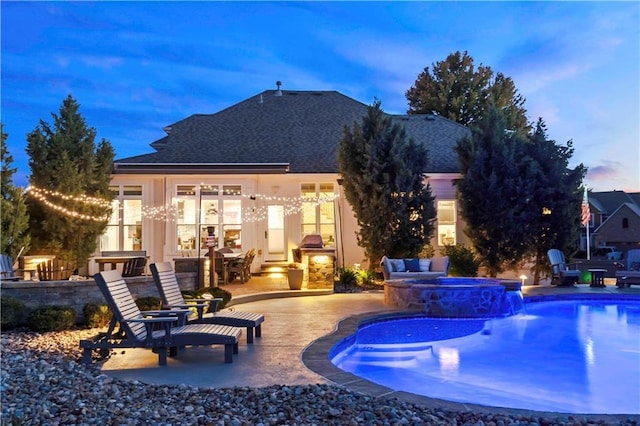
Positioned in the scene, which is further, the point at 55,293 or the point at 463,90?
the point at 463,90

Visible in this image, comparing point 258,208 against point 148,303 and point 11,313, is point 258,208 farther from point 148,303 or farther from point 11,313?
point 11,313

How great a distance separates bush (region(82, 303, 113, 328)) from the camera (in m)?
8.77

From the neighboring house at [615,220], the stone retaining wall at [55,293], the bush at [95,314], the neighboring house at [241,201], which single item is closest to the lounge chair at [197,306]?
the bush at [95,314]

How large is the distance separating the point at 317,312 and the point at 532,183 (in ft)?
28.2

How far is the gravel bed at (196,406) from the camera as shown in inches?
162

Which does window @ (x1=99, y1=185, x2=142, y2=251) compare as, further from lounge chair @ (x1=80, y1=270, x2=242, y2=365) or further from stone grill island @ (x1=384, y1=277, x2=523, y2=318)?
lounge chair @ (x1=80, y1=270, x2=242, y2=365)

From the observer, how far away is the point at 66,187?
14422mm

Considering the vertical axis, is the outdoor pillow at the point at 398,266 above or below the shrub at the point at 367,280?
above

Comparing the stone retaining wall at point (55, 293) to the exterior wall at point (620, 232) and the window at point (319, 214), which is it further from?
the exterior wall at point (620, 232)

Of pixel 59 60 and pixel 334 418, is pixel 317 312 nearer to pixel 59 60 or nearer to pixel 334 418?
pixel 334 418

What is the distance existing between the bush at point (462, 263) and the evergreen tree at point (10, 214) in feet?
37.2

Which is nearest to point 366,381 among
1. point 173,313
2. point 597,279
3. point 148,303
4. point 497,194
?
point 173,313

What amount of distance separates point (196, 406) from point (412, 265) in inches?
415

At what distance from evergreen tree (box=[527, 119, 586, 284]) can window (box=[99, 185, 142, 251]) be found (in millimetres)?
11848
